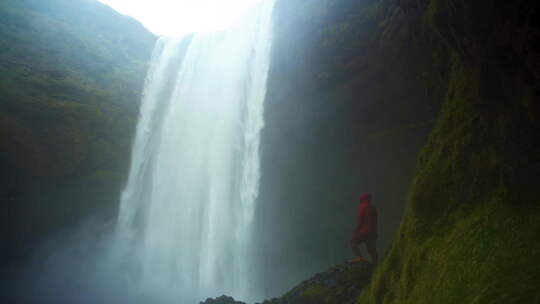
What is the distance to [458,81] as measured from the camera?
4090mm

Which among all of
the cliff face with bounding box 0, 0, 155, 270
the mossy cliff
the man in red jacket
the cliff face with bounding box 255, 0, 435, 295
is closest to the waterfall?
the cliff face with bounding box 255, 0, 435, 295

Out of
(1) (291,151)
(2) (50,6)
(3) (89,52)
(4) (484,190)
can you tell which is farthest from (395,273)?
(2) (50,6)

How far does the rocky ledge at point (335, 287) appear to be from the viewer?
5902 millimetres

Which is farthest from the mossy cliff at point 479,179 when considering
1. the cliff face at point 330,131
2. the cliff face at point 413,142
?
the cliff face at point 330,131

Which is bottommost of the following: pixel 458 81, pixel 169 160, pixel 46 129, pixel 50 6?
pixel 458 81

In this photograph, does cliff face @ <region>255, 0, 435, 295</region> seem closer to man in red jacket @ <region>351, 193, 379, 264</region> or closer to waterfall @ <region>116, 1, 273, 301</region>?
waterfall @ <region>116, 1, 273, 301</region>

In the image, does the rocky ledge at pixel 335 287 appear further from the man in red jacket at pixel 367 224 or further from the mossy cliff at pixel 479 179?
the mossy cliff at pixel 479 179

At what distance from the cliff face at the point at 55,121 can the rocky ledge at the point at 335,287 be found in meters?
14.4

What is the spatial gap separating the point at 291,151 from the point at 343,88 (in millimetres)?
3551

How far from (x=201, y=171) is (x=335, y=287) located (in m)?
12.5

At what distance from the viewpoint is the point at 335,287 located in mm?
6262

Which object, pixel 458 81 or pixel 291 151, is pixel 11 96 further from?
pixel 458 81

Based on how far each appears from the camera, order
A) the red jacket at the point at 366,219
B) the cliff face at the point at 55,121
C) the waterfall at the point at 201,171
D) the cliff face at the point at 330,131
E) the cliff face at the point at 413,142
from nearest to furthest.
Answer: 1. the cliff face at the point at 413,142
2. the red jacket at the point at 366,219
3. the cliff face at the point at 330,131
4. the waterfall at the point at 201,171
5. the cliff face at the point at 55,121

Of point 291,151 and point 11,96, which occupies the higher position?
point 11,96
